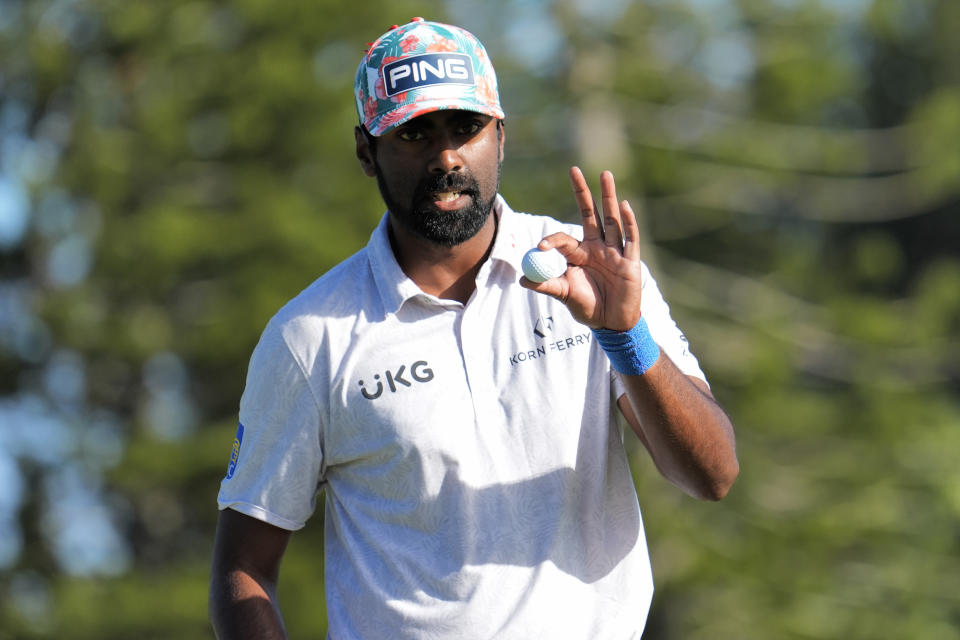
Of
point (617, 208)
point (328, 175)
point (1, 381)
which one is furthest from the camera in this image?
point (328, 175)

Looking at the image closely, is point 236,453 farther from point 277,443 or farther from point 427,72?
point 427,72

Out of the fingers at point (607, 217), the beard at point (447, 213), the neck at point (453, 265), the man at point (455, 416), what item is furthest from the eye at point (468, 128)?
the fingers at point (607, 217)

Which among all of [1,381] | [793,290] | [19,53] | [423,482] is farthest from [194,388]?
[423,482]

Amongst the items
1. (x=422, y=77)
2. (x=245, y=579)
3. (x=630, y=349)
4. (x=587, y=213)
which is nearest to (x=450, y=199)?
(x=422, y=77)

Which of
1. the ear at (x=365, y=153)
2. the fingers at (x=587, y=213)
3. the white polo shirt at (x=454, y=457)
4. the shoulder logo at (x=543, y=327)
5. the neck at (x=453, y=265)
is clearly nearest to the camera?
the fingers at (x=587, y=213)

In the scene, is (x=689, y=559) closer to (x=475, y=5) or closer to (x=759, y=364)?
(x=759, y=364)

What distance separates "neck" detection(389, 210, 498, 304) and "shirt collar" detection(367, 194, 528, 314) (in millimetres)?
32

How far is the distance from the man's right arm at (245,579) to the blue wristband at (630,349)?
0.98 meters

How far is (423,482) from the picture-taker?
3.32 metres

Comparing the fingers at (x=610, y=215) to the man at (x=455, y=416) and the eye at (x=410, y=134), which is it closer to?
the man at (x=455, y=416)

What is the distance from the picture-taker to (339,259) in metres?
17.3

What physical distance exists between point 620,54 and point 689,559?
21.8 ft

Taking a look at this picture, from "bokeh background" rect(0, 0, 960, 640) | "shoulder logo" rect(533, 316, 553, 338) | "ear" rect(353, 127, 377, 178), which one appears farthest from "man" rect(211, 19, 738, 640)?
"bokeh background" rect(0, 0, 960, 640)

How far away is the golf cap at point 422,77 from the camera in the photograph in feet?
11.1
